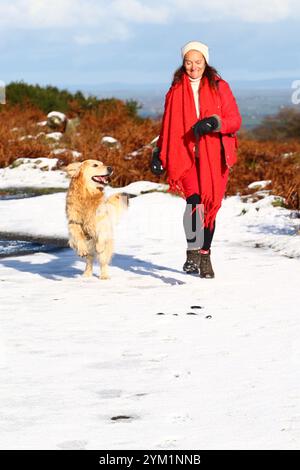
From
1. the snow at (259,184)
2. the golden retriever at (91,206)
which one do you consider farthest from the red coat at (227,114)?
the snow at (259,184)

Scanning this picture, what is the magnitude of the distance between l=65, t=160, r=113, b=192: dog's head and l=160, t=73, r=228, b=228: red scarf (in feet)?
2.24

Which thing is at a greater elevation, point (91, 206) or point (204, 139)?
point (204, 139)

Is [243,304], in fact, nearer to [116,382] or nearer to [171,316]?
[171,316]

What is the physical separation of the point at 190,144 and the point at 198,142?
130 millimetres

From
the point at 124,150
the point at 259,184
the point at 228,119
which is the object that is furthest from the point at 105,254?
the point at 124,150

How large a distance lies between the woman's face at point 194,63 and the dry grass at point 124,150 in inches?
214

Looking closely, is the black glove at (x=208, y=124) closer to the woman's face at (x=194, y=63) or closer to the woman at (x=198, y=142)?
the woman at (x=198, y=142)

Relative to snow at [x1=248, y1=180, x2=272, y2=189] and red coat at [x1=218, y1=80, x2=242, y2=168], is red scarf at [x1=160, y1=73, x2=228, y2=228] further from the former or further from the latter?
snow at [x1=248, y1=180, x2=272, y2=189]

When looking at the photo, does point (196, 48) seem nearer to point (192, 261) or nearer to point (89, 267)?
point (192, 261)

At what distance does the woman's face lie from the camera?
8008 mm

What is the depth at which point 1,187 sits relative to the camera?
634 inches

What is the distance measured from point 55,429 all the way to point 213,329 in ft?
7.61

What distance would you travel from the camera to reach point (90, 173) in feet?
26.6

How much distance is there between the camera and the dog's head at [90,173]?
317 inches
